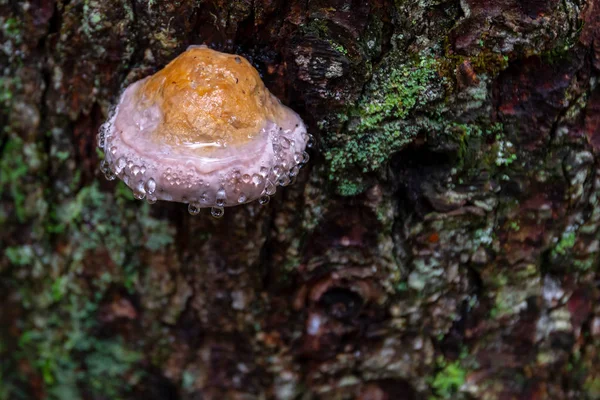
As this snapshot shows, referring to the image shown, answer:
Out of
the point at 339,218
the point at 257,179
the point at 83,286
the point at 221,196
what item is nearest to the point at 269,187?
the point at 257,179

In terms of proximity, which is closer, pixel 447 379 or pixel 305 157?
pixel 305 157

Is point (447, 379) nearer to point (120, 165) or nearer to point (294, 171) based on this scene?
point (294, 171)

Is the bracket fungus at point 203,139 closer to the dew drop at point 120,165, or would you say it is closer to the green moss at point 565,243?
the dew drop at point 120,165

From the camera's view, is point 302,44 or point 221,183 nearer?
point 221,183

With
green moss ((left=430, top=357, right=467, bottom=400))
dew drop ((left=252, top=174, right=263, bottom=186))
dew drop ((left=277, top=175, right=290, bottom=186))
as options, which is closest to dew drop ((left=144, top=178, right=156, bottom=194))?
dew drop ((left=252, top=174, right=263, bottom=186))

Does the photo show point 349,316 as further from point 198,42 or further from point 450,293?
point 198,42

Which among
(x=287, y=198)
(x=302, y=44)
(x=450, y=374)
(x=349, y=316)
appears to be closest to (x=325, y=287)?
(x=349, y=316)

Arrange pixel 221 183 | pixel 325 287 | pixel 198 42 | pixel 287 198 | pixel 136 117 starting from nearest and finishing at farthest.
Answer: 1. pixel 221 183
2. pixel 136 117
3. pixel 198 42
4. pixel 287 198
5. pixel 325 287
